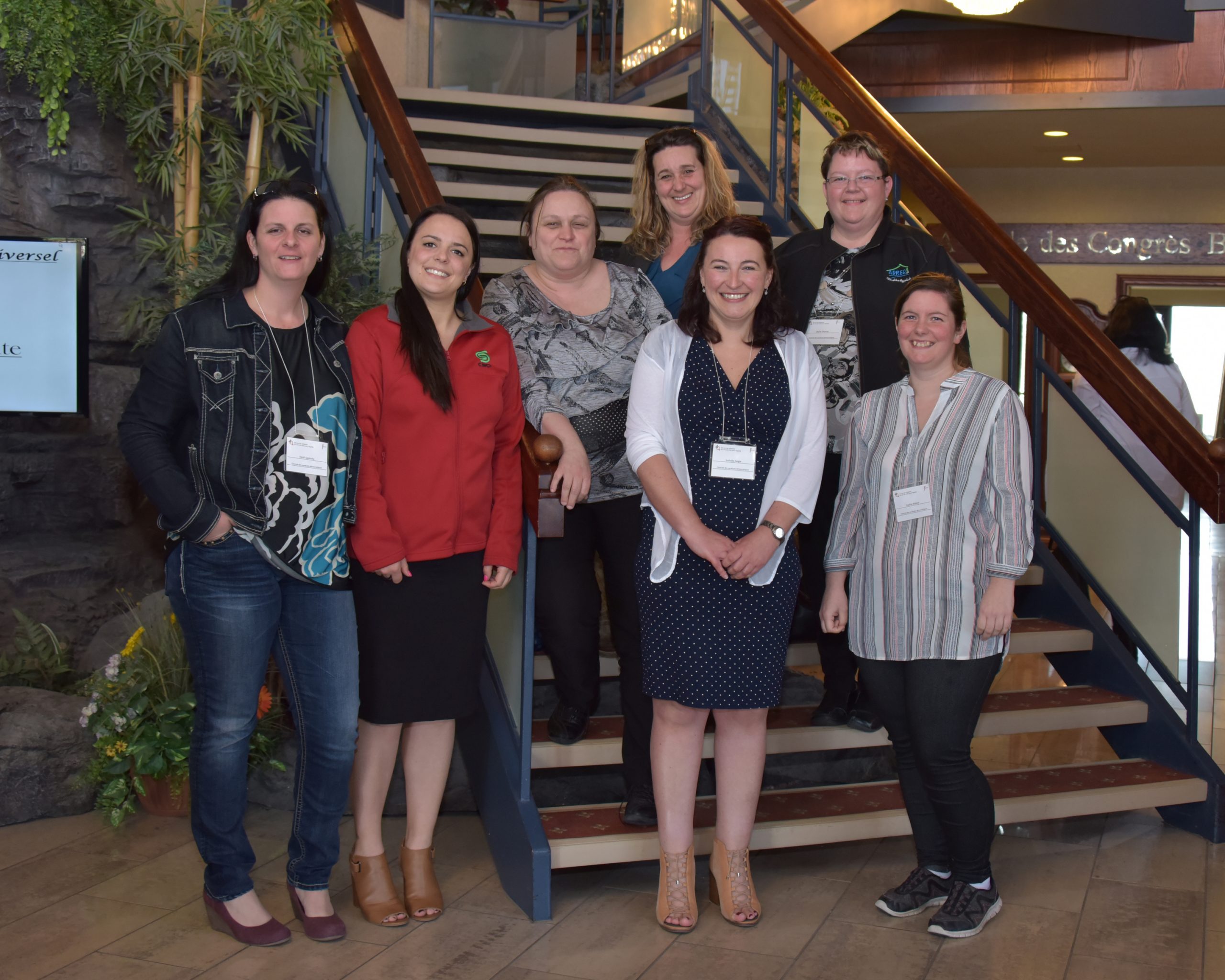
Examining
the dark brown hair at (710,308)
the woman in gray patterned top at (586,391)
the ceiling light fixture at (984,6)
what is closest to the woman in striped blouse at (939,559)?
the dark brown hair at (710,308)

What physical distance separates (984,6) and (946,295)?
168 inches

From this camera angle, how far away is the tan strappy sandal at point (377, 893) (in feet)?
8.78

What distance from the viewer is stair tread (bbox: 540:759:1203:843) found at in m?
2.87

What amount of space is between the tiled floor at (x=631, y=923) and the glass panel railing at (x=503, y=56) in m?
5.91

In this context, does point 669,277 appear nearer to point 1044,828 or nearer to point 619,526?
point 619,526

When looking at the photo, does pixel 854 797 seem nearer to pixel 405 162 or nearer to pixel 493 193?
pixel 405 162

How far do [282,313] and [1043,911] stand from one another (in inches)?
86.7

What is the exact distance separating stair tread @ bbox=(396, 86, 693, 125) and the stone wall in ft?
4.66

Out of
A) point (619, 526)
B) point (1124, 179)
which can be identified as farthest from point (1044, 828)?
point (1124, 179)

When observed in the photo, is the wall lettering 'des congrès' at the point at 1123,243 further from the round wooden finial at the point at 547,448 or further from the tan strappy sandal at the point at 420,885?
Answer: the tan strappy sandal at the point at 420,885

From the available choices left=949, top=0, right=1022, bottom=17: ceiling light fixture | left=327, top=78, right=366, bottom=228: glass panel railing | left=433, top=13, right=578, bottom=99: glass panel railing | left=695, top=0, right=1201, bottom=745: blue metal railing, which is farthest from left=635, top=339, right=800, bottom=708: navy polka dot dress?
left=433, top=13, right=578, bottom=99: glass panel railing

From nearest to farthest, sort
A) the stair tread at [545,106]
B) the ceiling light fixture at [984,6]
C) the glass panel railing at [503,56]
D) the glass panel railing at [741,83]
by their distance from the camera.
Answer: the glass panel railing at [741,83] → the stair tread at [545,106] → the ceiling light fixture at [984,6] → the glass panel railing at [503,56]

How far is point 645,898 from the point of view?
2.88 metres

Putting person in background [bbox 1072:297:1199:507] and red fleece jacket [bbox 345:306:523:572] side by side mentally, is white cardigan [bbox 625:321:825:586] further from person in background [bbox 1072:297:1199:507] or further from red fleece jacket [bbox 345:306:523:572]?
person in background [bbox 1072:297:1199:507]
